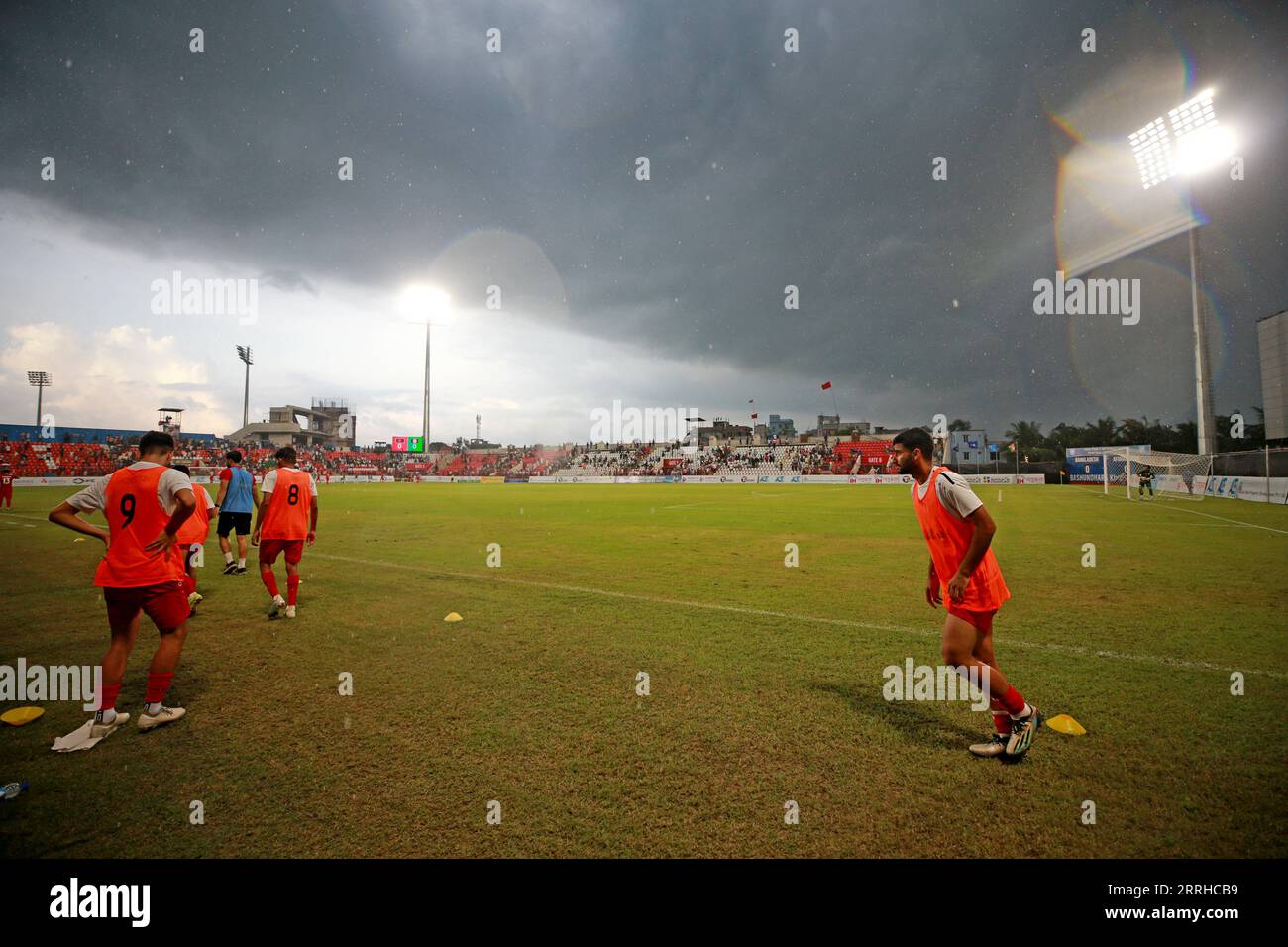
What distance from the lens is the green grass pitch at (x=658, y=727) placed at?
289 centimetres

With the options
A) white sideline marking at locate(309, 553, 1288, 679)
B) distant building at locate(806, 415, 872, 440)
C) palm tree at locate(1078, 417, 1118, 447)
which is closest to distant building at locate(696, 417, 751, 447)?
distant building at locate(806, 415, 872, 440)

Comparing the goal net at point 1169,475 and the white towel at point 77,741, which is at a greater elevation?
the goal net at point 1169,475

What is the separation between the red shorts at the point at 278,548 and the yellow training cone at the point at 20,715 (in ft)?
9.75

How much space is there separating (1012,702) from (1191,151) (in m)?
41.1

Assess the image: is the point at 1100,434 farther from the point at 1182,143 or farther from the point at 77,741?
the point at 77,741

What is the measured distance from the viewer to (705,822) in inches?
116

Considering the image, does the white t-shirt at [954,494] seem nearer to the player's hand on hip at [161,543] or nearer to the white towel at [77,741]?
the player's hand on hip at [161,543]

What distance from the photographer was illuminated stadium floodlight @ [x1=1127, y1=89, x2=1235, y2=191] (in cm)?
2767

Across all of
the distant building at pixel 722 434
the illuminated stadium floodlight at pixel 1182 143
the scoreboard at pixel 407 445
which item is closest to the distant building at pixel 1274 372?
the illuminated stadium floodlight at pixel 1182 143

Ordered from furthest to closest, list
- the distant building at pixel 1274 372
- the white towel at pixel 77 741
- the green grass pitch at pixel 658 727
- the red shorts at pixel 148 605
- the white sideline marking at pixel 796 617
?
1. the distant building at pixel 1274 372
2. the white sideline marking at pixel 796 617
3. the red shorts at pixel 148 605
4. the white towel at pixel 77 741
5. the green grass pitch at pixel 658 727

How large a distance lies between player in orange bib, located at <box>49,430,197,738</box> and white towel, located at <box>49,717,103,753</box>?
0.26 feet

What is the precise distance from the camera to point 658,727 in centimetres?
410

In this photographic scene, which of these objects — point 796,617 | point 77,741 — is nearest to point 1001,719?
point 796,617
